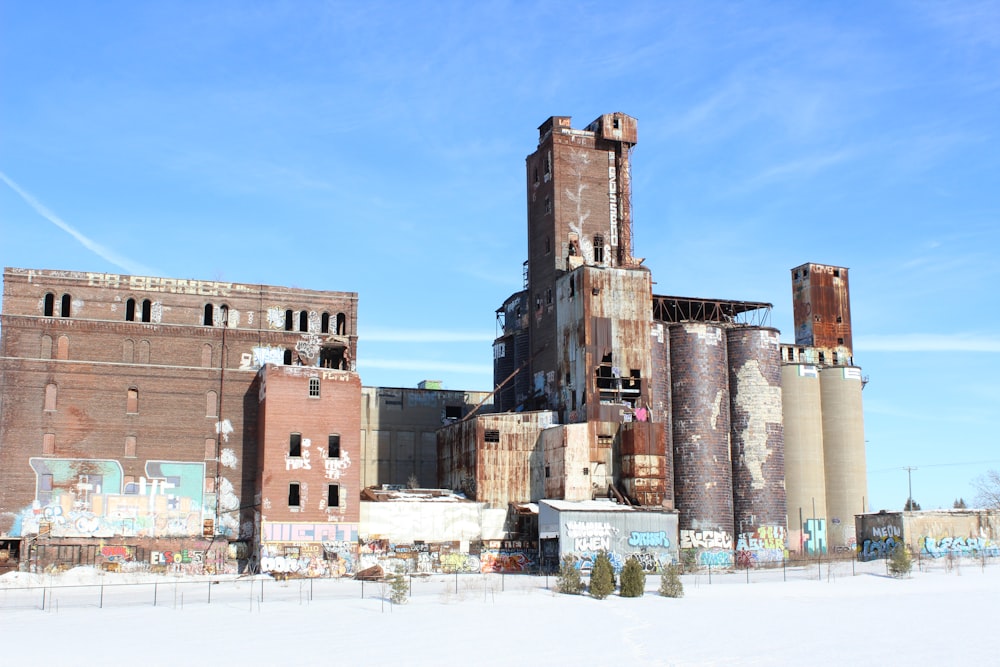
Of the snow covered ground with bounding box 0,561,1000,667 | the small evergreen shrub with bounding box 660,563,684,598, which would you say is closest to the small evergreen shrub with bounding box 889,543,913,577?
the snow covered ground with bounding box 0,561,1000,667

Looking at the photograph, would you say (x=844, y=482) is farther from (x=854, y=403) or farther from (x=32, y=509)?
(x=32, y=509)

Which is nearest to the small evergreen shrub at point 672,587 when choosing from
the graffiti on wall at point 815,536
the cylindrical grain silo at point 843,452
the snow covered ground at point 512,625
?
the snow covered ground at point 512,625

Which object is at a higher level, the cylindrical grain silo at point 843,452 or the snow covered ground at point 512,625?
the cylindrical grain silo at point 843,452

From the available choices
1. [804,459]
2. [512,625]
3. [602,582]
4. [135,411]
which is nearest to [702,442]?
[804,459]

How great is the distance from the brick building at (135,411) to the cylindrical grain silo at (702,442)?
23198 mm

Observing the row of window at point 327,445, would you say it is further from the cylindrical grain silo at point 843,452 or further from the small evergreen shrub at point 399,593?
the cylindrical grain silo at point 843,452

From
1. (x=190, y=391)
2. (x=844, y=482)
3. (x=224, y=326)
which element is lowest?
(x=844, y=482)

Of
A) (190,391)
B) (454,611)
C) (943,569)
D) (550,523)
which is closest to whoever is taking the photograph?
(454,611)

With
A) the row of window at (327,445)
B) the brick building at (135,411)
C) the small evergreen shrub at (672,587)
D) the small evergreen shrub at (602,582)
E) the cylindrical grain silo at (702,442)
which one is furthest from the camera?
the cylindrical grain silo at (702,442)

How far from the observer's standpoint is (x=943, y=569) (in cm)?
6091

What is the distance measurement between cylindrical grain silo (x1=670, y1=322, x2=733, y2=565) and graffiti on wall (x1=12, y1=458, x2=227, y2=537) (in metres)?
30.9

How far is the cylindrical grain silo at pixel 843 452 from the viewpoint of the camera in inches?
3260

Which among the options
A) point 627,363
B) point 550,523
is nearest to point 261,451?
point 550,523

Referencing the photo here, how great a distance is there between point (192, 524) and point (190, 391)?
850 centimetres
